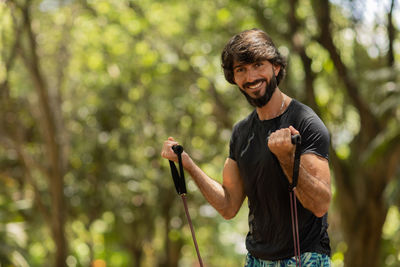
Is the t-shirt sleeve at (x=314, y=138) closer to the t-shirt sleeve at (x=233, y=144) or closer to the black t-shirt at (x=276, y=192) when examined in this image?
the black t-shirt at (x=276, y=192)

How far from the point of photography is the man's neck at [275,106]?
8.77 ft

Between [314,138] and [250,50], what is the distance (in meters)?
0.47

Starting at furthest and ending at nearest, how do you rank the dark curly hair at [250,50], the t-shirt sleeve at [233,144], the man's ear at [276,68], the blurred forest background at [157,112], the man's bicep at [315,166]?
the blurred forest background at [157,112] < the t-shirt sleeve at [233,144] < the man's ear at [276,68] < the dark curly hair at [250,50] < the man's bicep at [315,166]

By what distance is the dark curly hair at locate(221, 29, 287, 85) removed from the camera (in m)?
2.58

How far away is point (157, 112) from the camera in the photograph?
14094 mm

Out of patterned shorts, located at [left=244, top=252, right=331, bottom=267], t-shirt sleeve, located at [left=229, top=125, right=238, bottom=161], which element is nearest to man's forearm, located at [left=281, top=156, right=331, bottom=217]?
patterned shorts, located at [left=244, top=252, right=331, bottom=267]

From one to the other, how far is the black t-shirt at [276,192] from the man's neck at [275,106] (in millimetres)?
35

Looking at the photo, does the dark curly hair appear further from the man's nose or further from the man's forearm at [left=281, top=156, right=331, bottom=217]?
the man's forearm at [left=281, top=156, right=331, bottom=217]

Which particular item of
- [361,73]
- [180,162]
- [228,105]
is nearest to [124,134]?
[228,105]

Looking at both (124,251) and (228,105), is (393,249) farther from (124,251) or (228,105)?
(124,251)

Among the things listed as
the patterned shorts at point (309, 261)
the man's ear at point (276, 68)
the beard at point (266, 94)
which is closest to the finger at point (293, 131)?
the beard at point (266, 94)

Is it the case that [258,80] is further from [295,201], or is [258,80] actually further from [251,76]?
[295,201]

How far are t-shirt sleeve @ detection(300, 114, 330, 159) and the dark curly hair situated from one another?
1.11ft

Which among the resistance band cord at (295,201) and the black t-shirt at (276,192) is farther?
the black t-shirt at (276,192)
